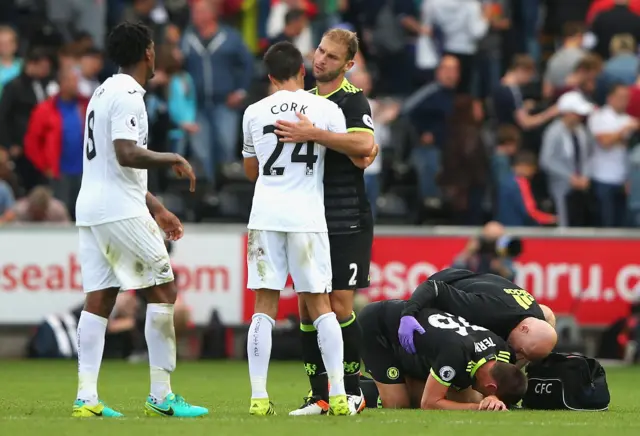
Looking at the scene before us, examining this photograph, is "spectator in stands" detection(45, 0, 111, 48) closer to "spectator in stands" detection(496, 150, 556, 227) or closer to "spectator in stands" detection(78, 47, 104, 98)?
"spectator in stands" detection(78, 47, 104, 98)

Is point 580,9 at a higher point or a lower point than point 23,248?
higher

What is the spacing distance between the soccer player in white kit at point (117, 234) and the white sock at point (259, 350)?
513mm

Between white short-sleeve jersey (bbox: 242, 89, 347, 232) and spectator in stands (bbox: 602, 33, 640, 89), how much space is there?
11228 millimetres

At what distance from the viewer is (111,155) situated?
9.70 m

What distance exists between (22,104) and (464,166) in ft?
18.0

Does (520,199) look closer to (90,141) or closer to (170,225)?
(170,225)

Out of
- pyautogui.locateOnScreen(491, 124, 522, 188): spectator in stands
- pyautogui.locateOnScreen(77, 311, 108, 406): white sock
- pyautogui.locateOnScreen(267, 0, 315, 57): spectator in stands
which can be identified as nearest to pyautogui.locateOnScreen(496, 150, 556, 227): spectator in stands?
pyautogui.locateOnScreen(491, 124, 522, 188): spectator in stands

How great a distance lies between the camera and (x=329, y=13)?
2114cm

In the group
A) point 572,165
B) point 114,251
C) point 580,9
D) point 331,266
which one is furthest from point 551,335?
point 580,9

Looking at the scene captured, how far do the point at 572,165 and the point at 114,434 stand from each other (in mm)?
11857

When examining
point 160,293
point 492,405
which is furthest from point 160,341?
point 492,405

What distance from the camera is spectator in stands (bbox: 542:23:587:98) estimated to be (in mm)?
21094

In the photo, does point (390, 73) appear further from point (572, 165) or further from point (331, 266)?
point (331, 266)

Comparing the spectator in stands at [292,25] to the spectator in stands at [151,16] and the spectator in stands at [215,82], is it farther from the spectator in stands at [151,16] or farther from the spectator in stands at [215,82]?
the spectator in stands at [151,16]
